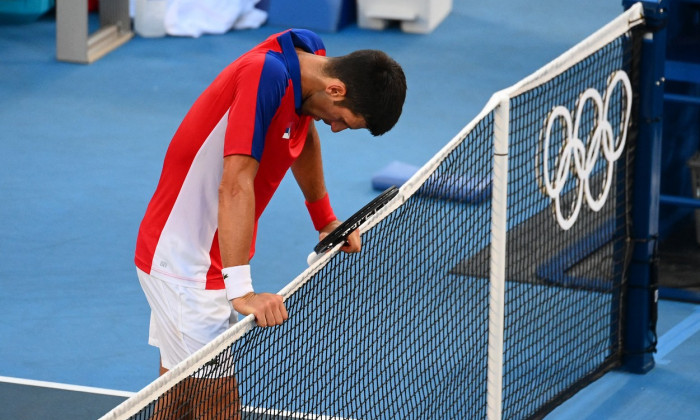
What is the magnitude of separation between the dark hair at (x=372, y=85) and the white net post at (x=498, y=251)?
756 mm

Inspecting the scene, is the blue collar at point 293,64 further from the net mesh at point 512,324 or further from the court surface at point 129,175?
the court surface at point 129,175

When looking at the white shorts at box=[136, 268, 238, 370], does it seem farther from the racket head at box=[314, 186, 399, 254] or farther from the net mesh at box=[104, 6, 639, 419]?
the net mesh at box=[104, 6, 639, 419]

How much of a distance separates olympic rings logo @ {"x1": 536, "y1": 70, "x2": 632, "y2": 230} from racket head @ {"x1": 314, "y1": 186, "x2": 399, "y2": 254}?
111 cm

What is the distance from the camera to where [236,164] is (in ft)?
11.3

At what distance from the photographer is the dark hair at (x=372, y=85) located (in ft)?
11.4

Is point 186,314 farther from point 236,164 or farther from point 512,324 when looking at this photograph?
point 512,324

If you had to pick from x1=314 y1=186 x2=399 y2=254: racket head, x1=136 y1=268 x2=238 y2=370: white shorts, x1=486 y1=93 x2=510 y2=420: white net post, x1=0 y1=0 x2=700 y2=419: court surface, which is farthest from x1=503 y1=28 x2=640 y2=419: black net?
x1=136 y1=268 x2=238 y2=370: white shorts

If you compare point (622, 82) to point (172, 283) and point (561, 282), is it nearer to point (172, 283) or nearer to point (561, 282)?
point (561, 282)

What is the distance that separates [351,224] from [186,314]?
61cm

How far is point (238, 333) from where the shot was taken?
3.21m

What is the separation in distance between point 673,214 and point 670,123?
0.60m

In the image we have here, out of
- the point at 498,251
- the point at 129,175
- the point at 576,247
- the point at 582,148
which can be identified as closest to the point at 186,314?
the point at 498,251

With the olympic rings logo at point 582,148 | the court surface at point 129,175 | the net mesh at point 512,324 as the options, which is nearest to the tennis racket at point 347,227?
the net mesh at point 512,324

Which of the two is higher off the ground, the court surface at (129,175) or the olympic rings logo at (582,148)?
the olympic rings logo at (582,148)
